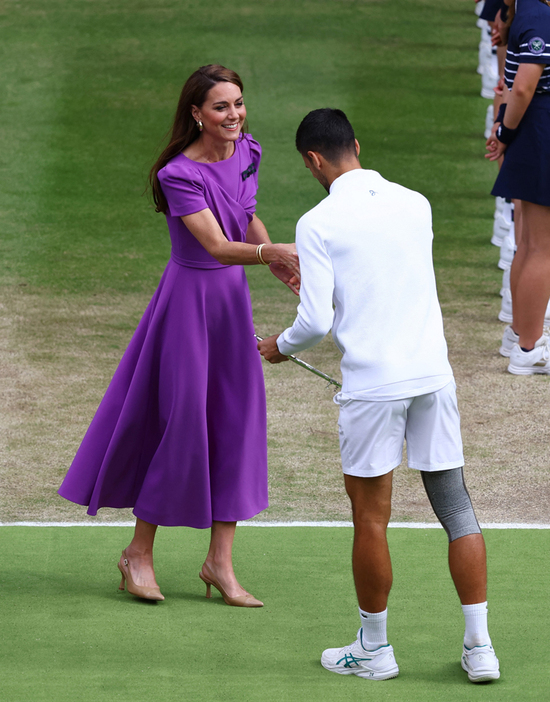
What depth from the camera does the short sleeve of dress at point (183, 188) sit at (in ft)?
13.1

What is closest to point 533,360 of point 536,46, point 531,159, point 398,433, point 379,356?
point 531,159

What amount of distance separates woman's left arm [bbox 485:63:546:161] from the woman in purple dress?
2877mm

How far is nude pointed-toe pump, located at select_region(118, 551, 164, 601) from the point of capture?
4.22 meters

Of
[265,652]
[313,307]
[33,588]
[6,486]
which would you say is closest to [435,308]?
[313,307]

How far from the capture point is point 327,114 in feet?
11.4

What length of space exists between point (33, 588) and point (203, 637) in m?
0.87

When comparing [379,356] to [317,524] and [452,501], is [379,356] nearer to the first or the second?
[452,501]

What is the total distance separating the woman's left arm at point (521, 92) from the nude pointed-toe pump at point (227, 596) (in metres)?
3.82

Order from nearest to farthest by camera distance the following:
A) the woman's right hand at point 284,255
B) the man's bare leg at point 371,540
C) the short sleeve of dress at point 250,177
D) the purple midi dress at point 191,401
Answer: the man's bare leg at point 371,540, the woman's right hand at point 284,255, the purple midi dress at point 191,401, the short sleeve of dress at point 250,177

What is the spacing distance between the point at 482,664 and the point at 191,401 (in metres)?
1.45

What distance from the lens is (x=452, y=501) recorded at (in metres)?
3.49

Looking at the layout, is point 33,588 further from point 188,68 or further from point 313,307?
point 188,68

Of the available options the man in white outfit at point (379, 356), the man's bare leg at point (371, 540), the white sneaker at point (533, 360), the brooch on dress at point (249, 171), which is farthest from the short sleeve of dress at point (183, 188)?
the white sneaker at point (533, 360)

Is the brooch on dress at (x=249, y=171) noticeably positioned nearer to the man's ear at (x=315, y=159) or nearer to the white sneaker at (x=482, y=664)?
the man's ear at (x=315, y=159)
